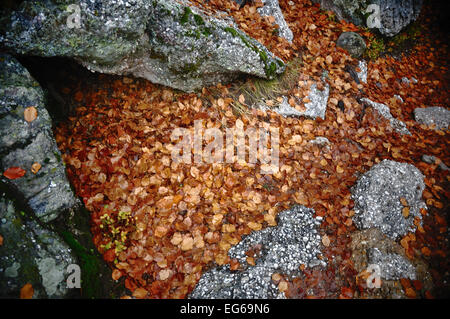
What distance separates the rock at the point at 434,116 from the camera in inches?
184

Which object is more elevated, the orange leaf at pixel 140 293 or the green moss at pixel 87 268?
the green moss at pixel 87 268

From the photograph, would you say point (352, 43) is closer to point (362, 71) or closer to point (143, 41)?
point (362, 71)

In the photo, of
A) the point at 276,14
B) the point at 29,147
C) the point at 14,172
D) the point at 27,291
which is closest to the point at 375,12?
the point at 276,14

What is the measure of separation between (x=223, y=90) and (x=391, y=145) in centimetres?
293

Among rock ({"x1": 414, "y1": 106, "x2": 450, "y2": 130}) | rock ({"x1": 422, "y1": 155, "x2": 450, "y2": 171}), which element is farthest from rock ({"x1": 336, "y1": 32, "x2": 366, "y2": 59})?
rock ({"x1": 422, "y1": 155, "x2": 450, "y2": 171})

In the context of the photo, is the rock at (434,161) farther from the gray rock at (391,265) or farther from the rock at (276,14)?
the rock at (276,14)

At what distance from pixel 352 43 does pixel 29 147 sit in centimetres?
567

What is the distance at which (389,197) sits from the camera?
340cm

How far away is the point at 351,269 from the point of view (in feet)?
9.62

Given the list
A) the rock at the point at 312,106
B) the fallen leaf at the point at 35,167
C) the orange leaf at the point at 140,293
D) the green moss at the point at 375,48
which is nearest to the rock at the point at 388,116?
the rock at the point at 312,106

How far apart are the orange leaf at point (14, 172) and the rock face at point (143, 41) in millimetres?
1250
